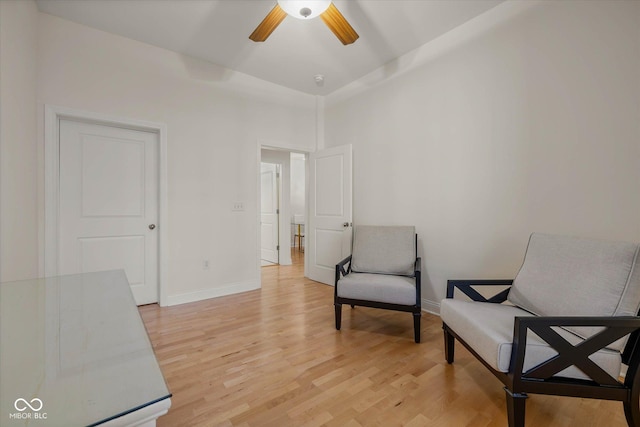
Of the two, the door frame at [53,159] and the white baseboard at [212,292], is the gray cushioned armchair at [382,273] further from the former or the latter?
the door frame at [53,159]

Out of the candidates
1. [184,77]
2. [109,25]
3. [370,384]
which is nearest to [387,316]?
[370,384]

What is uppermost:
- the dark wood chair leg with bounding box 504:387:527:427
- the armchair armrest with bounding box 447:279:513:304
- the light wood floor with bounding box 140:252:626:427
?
the armchair armrest with bounding box 447:279:513:304

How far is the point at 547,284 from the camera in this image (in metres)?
1.65

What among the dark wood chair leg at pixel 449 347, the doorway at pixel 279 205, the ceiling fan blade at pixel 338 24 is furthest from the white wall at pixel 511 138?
the doorway at pixel 279 205

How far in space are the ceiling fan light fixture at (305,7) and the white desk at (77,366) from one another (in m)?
1.99

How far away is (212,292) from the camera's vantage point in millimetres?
3314

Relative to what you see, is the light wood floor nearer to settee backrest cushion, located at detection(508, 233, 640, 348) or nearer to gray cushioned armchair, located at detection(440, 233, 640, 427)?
gray cushioned armchair, located at detection(440, 233, 640, 427)

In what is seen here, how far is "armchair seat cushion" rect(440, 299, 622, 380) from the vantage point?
4.06ft

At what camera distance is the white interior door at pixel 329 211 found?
3.67 meters

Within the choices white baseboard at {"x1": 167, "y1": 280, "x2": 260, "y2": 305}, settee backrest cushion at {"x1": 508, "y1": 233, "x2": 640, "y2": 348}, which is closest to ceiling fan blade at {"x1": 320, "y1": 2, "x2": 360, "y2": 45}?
settee backrest cushion at {"x1": 508, "y1": 233, "x2": 640, "y2": 348}

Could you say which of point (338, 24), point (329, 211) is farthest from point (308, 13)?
point (329, 211)

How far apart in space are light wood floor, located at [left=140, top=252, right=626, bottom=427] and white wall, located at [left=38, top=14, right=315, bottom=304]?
0.75 metres

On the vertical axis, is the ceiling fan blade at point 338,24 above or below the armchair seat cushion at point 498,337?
above

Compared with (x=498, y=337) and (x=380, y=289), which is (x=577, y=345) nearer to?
(x=498, y=337)
